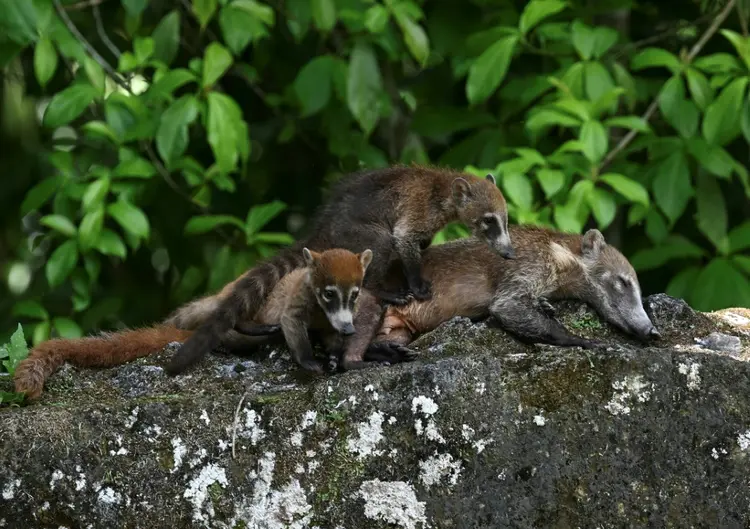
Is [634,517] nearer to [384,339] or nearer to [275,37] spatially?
[384,339]

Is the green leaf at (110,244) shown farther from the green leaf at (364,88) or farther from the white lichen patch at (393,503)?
the white lichen patch at (393,503)

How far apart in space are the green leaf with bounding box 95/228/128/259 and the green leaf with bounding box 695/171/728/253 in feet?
12.0

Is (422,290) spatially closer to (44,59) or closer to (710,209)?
(710,209)

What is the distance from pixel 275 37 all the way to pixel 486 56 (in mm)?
2053

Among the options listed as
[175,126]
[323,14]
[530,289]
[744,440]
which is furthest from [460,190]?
[744,440]

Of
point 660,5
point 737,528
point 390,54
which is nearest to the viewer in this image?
point 737,528

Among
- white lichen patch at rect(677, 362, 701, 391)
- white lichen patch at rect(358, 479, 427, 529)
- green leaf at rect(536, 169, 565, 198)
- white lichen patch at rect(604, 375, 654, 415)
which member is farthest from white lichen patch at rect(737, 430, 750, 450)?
green leaf at rect(536, 169, 565, 198)

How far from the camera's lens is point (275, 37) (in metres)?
8.11

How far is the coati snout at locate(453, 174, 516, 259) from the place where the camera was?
5.24 metres

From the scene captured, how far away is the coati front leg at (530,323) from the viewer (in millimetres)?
4395

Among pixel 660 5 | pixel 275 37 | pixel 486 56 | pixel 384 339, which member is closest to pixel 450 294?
pixel 384 339

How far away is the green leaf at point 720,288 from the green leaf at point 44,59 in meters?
4.11

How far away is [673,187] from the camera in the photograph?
263 inches

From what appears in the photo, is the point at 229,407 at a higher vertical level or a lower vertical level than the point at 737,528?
higher
